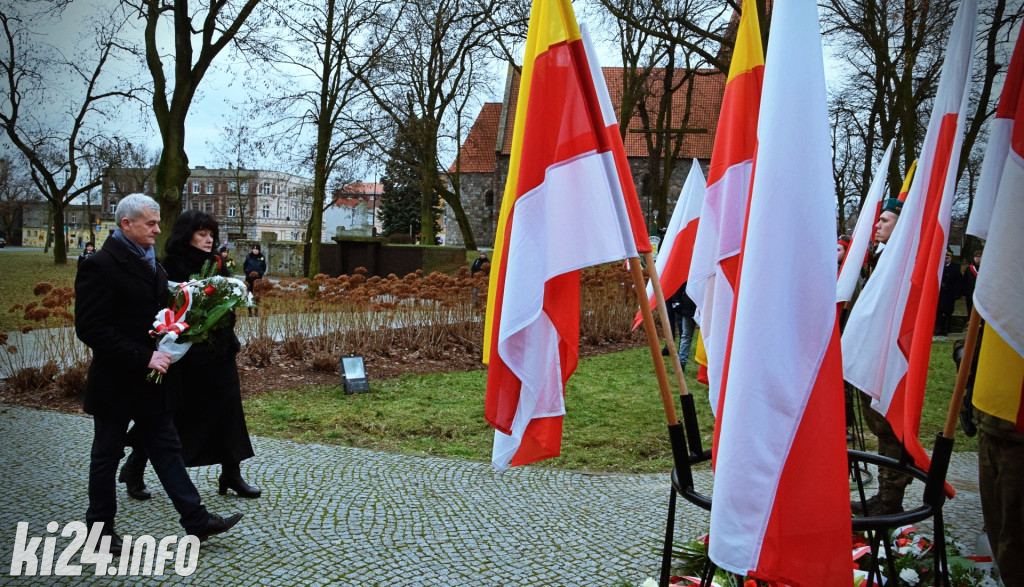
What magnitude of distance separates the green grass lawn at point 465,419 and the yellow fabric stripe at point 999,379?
3317 mm

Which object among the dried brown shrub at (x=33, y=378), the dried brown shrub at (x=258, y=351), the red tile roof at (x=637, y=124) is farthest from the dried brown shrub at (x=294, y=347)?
the red tile roof at (x=637, y=124)

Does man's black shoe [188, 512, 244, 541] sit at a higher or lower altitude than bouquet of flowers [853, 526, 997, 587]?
lower

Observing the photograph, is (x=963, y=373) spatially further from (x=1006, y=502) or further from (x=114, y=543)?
(x=114, y=543)

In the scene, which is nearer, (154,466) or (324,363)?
(154,466)

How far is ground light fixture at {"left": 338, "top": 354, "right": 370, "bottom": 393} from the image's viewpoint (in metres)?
9.31

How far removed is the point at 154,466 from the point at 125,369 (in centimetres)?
59

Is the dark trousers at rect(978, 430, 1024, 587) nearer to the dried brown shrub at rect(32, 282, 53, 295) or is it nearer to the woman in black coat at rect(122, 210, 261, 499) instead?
the woman in black coat at rect(122, 210, 261, 499)

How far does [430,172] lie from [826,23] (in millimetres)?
16952

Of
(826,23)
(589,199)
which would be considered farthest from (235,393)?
(826,23)

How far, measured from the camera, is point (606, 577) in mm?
3893

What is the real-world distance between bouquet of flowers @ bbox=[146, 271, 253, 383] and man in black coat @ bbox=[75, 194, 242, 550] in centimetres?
10

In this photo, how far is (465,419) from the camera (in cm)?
807

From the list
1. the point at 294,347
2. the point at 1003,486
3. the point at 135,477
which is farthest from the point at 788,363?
the point at 294,347

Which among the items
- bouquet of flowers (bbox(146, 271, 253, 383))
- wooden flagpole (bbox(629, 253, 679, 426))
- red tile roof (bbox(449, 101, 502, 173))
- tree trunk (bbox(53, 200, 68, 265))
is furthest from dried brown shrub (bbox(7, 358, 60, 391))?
red tile roof (bbox(449, 101, 502, 173))
